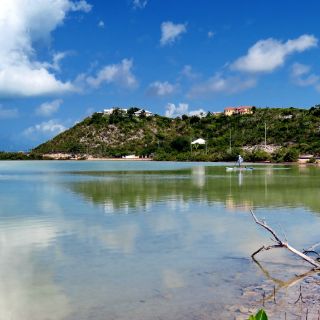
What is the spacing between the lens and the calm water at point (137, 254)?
7.79 meters

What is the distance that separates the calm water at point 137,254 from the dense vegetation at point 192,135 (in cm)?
5199

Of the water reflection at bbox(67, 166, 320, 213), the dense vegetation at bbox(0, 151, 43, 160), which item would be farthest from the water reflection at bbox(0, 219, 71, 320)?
the dense vegetation at bbox(0, 151, 43, 160)

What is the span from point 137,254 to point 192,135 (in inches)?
3765

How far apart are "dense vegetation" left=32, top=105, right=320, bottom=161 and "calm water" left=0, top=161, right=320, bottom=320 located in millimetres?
51994

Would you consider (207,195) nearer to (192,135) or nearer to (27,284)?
(27,284)

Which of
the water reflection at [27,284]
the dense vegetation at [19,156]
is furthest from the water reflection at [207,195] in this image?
the dense vegetation at [19,156]

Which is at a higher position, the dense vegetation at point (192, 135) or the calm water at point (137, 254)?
the dense vegetation at point (192, 135)

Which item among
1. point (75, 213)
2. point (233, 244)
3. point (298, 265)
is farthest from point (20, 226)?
point (298, 265)

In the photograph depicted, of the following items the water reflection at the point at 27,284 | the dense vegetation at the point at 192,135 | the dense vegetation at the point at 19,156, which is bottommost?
the water reflection at the point at 27,284

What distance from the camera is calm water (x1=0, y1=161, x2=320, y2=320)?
307 inches

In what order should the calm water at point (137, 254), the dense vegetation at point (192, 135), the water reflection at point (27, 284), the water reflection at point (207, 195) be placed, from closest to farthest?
the water reflection at point (27, 284) < the calm water at point (137, 254) < the water reflection at point (207, 195) < the dense vegetation at point (192, 135)

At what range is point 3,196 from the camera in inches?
956

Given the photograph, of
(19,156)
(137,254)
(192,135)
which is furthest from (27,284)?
(19,156)

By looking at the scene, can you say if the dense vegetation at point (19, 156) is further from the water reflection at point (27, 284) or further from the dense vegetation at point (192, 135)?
the water reflection at point (27, 284)
